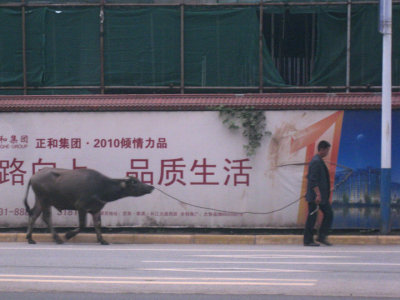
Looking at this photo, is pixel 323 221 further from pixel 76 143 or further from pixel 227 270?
pixel 76 143

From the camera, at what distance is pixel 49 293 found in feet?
28.2

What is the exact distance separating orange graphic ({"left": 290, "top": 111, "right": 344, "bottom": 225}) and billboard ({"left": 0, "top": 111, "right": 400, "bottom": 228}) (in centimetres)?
2

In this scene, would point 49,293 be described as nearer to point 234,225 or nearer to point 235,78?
point 234,225

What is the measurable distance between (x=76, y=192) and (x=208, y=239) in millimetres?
2841

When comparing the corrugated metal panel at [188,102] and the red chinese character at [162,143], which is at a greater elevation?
the corrugated metal panel at [188,102]

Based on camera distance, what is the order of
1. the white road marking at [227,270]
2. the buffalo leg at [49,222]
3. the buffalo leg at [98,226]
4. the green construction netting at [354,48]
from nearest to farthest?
the white road marking at [227,270] < the buffalo leg at [98,226] < the buffalo leg at [49,222] < the green construction netting at [354,48]

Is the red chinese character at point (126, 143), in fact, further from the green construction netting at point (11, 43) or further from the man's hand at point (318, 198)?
the man's hand at point (318, 198)

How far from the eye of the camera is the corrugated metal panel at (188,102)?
15.0 m

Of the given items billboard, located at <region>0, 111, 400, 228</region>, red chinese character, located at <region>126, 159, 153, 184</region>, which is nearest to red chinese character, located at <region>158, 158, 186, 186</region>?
billboard, located at <region>0, 111, 400, 228</region>

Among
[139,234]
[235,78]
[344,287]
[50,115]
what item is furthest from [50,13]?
[344,287]

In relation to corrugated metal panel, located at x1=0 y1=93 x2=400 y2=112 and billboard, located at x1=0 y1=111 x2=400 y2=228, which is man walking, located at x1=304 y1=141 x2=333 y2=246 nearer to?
billboard, located at x1=0 y1=111 x2=400 y2=228

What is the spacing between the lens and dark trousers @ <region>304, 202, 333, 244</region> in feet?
43.8

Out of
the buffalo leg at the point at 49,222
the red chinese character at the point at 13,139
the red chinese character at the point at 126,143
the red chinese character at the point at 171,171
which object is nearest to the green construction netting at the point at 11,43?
the red chinese character at the point at 13,139

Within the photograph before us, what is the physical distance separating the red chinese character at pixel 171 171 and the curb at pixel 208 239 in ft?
4.12
